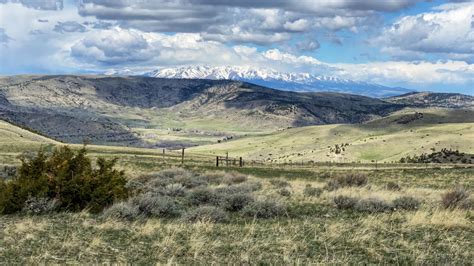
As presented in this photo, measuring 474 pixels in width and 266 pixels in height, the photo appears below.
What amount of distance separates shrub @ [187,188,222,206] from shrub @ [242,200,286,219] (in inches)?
95.4

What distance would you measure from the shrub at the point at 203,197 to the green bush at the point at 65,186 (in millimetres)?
2591

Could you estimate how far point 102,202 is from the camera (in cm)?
1647

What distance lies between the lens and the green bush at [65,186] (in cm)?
1564

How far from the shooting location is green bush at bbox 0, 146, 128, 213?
51.3ft

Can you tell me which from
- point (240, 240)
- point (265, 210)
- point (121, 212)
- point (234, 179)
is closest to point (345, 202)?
point (265, 210)

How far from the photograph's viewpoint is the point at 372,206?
55.0 ft

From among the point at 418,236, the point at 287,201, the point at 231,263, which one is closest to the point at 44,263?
the point at 231,263

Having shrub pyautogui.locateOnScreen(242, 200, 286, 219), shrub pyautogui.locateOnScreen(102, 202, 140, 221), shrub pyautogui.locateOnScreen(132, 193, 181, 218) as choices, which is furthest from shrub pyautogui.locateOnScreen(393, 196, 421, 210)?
shrub pyautogui.locateOnScreen(102, 202, 140, 221)

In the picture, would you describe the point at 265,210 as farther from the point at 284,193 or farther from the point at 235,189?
the point at 284,193

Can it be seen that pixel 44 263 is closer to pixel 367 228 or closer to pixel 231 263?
pixel 231 263

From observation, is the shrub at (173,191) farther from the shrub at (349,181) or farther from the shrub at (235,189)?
the shrub at (349,181)

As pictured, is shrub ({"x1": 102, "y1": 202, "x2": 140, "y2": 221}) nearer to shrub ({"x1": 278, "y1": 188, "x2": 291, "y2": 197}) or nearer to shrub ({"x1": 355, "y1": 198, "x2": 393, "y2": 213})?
shrub ({"x1": 355, "y1": 198, "x2": 393, "y2": 213})

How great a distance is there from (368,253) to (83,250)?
19.2 ft

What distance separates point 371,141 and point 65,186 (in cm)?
10495
